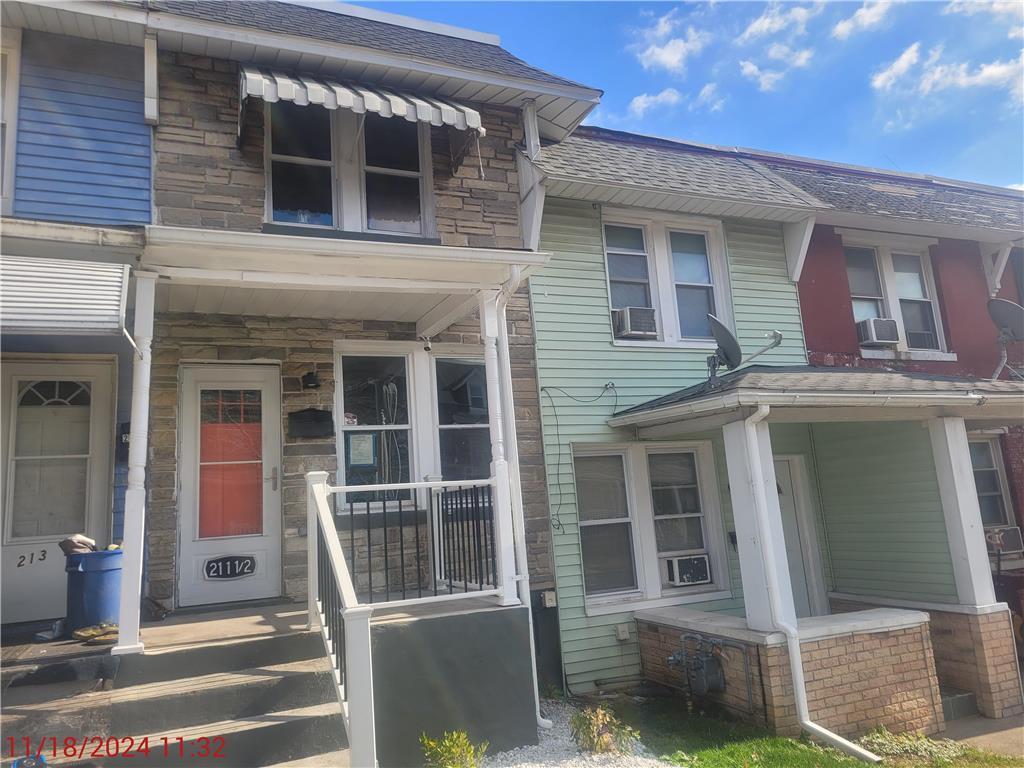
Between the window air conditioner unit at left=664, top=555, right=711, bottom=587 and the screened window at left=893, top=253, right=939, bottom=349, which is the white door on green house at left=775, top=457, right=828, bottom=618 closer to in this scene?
the window air conditioner unit at left=664, top=555, right=711, bottom=587

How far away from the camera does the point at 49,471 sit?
5500 mm

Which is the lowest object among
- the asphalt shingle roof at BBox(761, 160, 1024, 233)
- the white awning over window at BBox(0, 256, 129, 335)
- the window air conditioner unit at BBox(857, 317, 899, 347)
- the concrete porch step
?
the concrete porch step

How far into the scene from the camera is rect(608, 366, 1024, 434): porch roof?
545cm

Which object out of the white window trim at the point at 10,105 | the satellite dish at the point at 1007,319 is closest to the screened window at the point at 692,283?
the satellite dish at the point at 1007,319

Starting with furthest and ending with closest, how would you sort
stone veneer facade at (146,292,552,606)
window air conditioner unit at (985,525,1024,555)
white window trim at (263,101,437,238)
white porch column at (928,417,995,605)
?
1. window air conditioner unit at (985,525,1024,555)
2. white porch column at (928,417,995,605)
3. white window trim at (263,101,437,238)
4. stone veneer facade at (146,292,552,606)

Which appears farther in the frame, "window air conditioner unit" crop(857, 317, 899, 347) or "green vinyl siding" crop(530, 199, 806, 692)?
"window air conditioner unit" crop(857, 317, 899, 347)

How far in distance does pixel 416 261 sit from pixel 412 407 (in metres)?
1.74

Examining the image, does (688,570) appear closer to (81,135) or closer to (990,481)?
(990,481)

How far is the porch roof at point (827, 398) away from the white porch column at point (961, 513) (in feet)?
0.79

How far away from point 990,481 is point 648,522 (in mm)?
4993

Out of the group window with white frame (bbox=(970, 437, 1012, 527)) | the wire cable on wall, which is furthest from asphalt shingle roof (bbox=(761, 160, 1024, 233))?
the wire cable on wall

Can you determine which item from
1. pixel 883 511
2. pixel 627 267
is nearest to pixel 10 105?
pixel 627 267

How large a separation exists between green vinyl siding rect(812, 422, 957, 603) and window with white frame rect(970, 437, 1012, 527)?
2.27 metres

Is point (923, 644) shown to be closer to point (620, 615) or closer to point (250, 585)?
point (620, 615)
